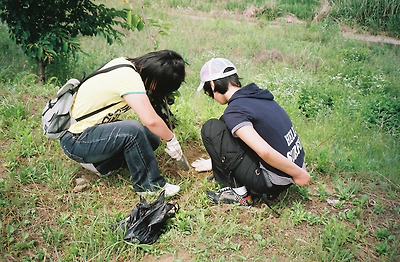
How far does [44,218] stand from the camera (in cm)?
232

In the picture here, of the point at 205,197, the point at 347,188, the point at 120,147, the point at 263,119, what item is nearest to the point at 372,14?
the point at 347,188

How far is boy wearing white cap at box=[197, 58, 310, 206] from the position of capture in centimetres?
220

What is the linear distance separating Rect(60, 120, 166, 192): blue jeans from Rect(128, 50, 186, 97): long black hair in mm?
333

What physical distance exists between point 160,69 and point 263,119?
2.53 feet

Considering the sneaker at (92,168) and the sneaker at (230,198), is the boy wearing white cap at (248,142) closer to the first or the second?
the sneaker at (230,198)

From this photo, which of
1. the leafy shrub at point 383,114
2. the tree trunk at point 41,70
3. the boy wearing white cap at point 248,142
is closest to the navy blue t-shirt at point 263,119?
the boy wearing white cap at point 248,142

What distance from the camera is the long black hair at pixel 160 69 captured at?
7.64ft

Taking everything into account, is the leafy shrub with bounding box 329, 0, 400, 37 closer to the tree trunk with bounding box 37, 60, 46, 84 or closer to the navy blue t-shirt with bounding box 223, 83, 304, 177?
the tree trunk with bounding box 37, 60, 46, 84

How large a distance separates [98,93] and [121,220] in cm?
87

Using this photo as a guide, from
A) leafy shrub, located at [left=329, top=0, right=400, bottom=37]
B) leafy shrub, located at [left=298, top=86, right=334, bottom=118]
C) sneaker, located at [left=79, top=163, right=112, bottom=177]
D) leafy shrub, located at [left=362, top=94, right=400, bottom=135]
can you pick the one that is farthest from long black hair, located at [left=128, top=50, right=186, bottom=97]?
leafy shrub, located at [left=329, top=0, right=400, bottom=37]

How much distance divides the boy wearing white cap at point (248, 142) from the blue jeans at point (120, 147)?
46 cm

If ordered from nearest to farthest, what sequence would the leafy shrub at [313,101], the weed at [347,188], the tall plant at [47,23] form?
the weed at [347,188] < the tall plant at [47,23] < the leafy shrub at [313,101]

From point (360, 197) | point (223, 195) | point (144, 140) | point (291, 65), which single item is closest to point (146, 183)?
point (144, 140)

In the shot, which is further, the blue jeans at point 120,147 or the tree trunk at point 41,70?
the tree trunk at point 41,70
